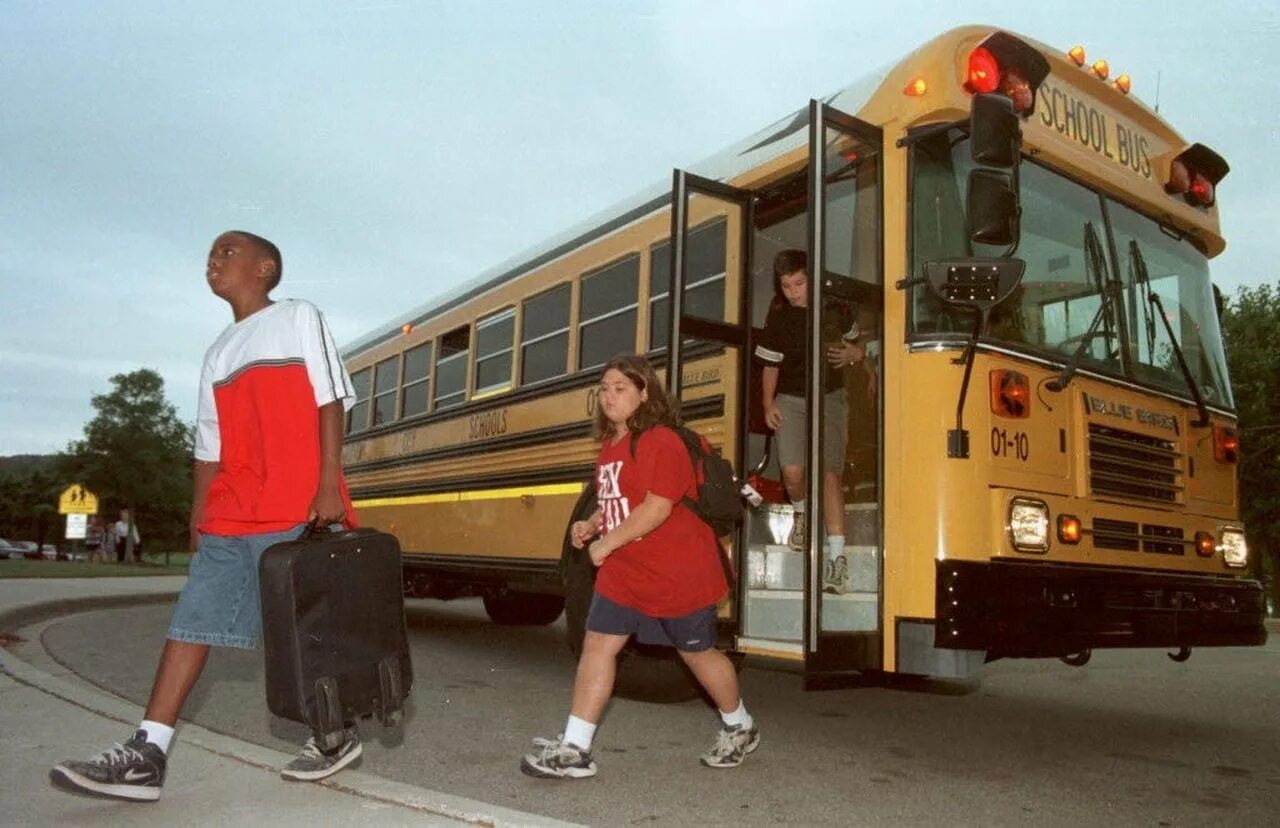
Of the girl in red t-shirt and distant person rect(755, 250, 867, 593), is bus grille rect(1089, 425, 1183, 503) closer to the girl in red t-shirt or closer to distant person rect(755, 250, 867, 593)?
distant person rect(755, 250, 867, 593)

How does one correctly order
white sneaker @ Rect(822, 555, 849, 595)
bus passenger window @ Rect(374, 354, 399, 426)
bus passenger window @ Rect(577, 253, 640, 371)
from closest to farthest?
white sneaker @ Rect(822, 555, 849, 595) → bus passenger window @ Rect(577, 253, 640, 371) → bus passenger window @ Rect(374, 354, 399, 426)

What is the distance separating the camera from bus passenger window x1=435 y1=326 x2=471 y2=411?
7660mm

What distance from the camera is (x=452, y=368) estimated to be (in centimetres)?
785

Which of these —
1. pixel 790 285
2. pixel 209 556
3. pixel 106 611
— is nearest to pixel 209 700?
pixel 209 556

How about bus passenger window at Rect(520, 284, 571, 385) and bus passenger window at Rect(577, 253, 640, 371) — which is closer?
bus passenger window at Rect(577, 253, 640, 371)

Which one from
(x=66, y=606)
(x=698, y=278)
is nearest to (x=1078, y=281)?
(x=698, y=278)

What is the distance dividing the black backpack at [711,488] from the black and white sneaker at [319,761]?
122cm

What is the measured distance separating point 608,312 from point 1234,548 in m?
3.16

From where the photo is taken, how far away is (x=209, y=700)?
5.03 m

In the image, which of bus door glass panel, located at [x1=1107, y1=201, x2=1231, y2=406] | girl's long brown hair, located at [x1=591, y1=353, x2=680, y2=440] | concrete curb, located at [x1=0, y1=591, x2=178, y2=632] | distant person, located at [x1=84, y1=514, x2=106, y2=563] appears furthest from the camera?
distant person, located at [x1=84, y1=514, x2=106, y2=563]

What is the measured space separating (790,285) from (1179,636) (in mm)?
2118

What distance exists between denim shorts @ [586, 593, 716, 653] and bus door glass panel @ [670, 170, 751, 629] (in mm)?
833

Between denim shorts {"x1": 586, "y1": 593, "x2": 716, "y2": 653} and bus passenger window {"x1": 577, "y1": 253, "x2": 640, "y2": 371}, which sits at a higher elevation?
bus passenger window {"x1": 577, "y1": 253, "x2": 640, "y2": 371}

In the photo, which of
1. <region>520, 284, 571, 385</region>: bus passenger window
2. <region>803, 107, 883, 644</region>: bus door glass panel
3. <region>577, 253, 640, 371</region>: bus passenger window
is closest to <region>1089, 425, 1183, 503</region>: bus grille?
<region>803, 107, 883, 644</region>: bus door glass panel
